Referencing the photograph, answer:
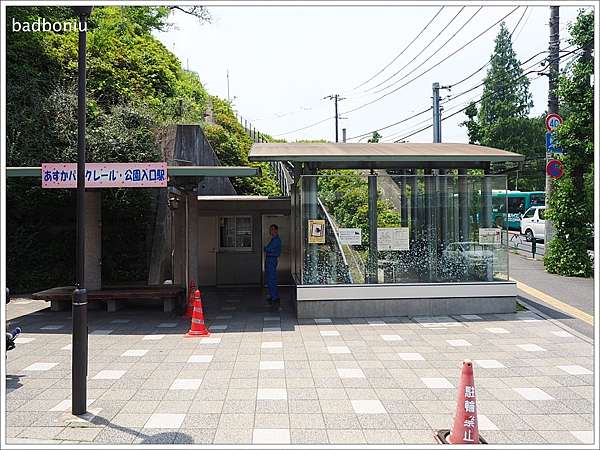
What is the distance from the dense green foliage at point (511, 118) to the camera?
48938 mm

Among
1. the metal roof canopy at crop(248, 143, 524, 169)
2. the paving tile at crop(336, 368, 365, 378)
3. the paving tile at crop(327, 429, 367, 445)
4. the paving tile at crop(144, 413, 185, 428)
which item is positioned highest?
the metal roof canopy at crop(248, 143, 524, 169)

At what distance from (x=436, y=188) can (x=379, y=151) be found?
1.55 meters

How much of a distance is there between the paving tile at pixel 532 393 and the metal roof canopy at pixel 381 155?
16.8 feet

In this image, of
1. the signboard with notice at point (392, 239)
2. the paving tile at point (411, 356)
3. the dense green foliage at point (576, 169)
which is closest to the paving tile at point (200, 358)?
the paving tile at point (411, 356)

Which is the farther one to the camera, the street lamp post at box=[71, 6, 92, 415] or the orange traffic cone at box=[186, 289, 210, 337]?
the orange traffic cone at box=[186, 289, 210, 337]

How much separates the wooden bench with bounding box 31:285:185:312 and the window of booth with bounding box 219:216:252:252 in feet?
12.0

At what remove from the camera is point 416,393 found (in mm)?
6160

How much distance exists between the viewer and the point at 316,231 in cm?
1080

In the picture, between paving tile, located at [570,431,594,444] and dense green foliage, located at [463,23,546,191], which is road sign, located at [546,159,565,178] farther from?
dense green foliage, located at [463,23,546,191]

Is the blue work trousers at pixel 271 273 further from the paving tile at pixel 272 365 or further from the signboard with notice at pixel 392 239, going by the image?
the paving tile at pixel 272 365

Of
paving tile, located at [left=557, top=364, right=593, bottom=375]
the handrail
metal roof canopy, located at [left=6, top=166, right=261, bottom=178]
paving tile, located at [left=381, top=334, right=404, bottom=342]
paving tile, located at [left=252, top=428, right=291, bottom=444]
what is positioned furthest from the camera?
the handrail

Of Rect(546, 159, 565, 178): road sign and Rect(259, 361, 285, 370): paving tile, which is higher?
Rect(546, 159, 565, 178): road sign

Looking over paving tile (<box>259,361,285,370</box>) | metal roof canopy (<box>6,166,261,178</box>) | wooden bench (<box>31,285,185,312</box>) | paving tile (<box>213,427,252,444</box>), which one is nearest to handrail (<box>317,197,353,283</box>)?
metal roof canopy (<box>6,166,261,178</box>)

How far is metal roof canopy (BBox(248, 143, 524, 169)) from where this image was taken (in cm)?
1021
